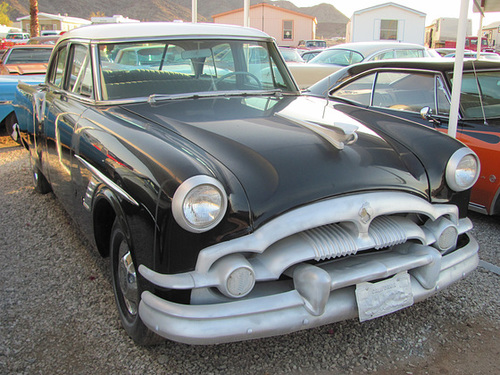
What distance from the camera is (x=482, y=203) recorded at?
3.84 m

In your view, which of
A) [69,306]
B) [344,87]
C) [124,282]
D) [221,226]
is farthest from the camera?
[344,87]

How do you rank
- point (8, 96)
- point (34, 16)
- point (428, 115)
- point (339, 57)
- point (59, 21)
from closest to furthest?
point (428, 115)
point (8, 96)
point (339, 57)
point (34, 16)
point (59, 21)

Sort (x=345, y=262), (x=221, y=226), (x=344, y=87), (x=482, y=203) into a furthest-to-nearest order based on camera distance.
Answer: (x=344, y=87) → (x=482, y=203) → (x=345, y=262) → (x=221, y=226)

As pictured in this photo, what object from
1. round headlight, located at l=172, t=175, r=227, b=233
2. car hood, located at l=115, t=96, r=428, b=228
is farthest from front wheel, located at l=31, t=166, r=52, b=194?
round headlight, located at l=172, t=175, r=227, b=233

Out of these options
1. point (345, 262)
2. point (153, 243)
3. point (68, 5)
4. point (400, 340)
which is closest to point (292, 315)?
point (345, 262)

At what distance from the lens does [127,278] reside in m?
2.37

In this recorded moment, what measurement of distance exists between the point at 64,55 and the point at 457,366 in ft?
11.2

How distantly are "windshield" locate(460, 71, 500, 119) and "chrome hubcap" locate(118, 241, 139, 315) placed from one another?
9.95 feet

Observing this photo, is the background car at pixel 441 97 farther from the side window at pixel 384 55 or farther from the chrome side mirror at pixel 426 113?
the side window at pixel 384 55

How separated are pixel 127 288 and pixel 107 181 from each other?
523 mm

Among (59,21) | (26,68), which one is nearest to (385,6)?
(59,21)

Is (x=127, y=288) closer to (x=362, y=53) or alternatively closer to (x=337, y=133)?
(x=337, y=133)

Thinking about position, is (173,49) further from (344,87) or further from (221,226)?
(344,87)

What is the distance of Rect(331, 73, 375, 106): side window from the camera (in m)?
→ 4.87
